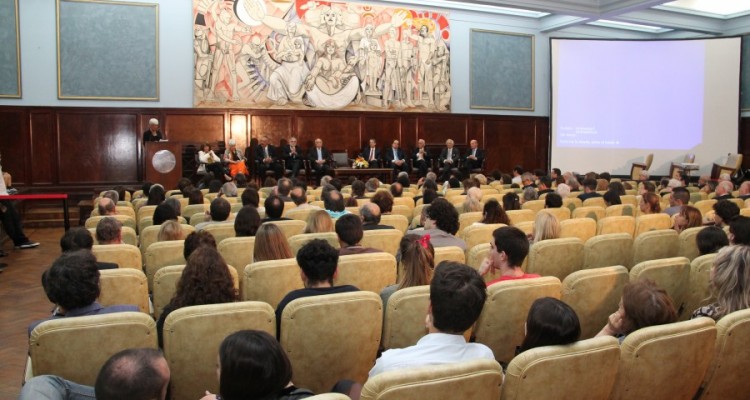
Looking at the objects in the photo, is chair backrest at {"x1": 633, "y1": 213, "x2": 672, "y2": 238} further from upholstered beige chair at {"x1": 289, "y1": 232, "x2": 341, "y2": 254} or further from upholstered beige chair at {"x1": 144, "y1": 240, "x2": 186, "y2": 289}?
upholstered beige chair at {"x1": 144, "y1": 240, "x2": 186, "y2": 289}

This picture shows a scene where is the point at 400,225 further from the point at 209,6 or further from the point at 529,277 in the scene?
the point at 209,6

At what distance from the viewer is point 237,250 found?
4.27 metres

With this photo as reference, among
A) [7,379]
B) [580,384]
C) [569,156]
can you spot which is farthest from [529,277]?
[569,156]

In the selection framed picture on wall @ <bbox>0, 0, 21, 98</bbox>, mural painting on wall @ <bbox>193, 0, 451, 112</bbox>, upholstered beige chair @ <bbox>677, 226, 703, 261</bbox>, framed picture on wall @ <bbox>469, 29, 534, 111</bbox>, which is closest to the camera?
upholstered beige chair @ <bbox>677, 226, 703, 261</bbox>

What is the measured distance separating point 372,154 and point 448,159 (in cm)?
176

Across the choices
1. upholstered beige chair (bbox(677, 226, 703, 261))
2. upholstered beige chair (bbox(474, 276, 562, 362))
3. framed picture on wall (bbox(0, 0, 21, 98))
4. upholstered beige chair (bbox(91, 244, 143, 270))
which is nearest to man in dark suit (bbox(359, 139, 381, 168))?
framed picture on wall (bbox(0, 0, 21, 98))

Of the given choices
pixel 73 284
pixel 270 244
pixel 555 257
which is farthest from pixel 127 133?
pixel 73 284

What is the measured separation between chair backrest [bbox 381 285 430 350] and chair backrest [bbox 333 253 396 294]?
627mm

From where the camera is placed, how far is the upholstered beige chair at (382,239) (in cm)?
462

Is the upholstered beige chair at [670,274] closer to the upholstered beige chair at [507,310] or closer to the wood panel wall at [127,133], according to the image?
the upholstered beige chair at [507,310]

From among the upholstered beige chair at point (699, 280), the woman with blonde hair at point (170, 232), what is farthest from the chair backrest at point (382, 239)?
the upholstered beige chair at point (699, 280)

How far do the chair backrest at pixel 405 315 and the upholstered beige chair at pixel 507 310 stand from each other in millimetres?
279

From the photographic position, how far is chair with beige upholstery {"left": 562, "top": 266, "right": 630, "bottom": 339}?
10.0ft

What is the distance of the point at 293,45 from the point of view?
1402cm
